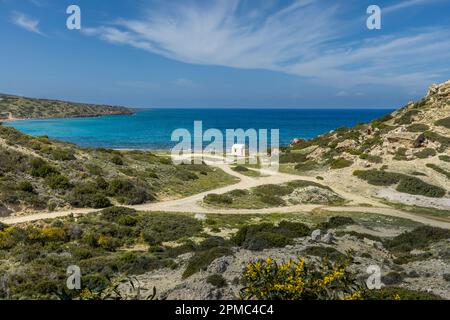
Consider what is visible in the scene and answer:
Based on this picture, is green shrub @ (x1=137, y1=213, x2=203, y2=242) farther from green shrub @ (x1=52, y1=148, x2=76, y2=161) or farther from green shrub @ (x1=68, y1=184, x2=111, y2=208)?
green shrub @ (x1=52, y1=148, x2=76, y2=161)

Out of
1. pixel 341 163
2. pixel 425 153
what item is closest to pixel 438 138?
Result: pixel 425 153

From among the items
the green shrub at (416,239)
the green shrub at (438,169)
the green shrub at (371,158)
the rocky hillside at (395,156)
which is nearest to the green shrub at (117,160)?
the rocky hillside at (395,156)

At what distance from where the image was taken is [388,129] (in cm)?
6669

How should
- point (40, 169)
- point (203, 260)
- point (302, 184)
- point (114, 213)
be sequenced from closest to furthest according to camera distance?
point (203, 260)
point (114, 213)
point (40, 169)
point (302, 184)

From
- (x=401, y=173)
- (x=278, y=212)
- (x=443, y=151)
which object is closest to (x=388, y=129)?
(x=443, y=151)

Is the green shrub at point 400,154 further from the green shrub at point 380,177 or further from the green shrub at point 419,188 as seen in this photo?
the green shrub at point 419,188

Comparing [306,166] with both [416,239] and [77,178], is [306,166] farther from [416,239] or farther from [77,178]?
[416,239]

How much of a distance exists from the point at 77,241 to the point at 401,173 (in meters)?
39.0

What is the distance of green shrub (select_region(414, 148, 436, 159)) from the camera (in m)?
52.4

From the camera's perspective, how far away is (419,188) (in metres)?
43.2

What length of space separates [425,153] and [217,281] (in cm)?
4707

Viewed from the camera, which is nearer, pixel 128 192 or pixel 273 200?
pixel 128 192

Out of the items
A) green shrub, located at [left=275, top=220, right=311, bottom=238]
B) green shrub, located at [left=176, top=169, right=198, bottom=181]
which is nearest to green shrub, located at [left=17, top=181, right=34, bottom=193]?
green shrub, located at [left=176, top=169, right=198, bottom=181]

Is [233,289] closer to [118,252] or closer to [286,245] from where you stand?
[286,245]
